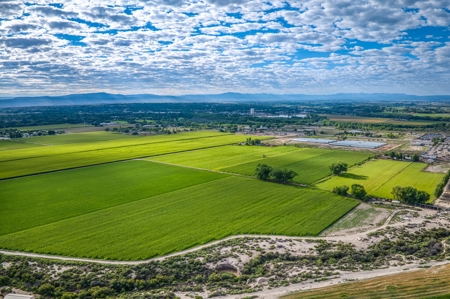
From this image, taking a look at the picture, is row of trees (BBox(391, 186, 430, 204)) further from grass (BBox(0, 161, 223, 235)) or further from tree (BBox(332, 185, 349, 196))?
grass (BBox(0, 161, 223, 235))

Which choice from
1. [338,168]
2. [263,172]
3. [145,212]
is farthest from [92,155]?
[338,168]

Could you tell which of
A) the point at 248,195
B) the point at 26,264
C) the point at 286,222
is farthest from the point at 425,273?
the point at 26,264

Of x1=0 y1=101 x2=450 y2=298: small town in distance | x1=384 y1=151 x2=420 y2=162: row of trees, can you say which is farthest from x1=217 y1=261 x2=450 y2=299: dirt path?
x1=384 y1=151 x2=420 y2=162: row of trees

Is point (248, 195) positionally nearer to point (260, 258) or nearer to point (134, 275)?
point (260, 258)

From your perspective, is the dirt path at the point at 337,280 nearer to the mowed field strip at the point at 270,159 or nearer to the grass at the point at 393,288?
the grass at the point at 393,288

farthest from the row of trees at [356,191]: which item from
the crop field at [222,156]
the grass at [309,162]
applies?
the crop field at [222,156]
